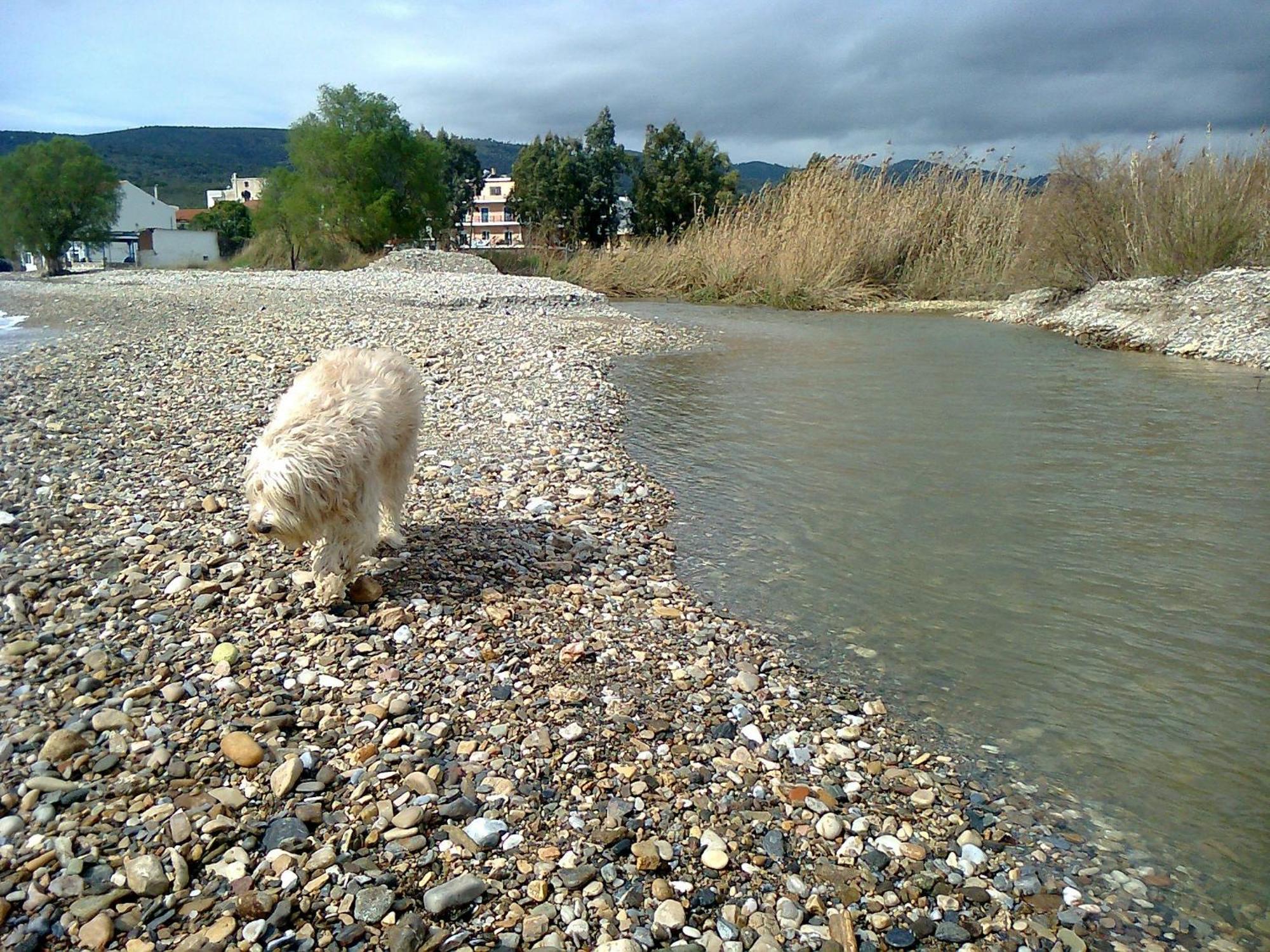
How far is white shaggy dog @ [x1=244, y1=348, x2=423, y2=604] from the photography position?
402 cm

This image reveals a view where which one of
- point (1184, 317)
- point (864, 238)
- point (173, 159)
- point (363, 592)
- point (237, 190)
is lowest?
point (363, 592)

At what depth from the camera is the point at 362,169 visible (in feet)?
116

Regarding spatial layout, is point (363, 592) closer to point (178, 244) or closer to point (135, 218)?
point (178, 244)

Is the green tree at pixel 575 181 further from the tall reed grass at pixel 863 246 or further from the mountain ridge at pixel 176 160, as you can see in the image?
the mountain ridge at pixel 176 160

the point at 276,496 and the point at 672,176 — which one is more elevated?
the point at 672,176

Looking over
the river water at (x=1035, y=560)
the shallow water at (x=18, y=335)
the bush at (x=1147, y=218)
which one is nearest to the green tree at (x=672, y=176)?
the bush at (x=1147, y=218)

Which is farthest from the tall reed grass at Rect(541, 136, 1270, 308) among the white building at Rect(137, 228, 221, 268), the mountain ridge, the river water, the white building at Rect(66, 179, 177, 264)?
the mountain ridge

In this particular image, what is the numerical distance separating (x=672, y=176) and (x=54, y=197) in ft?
92.0

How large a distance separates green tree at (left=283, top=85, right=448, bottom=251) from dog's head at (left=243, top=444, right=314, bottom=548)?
34.2 m

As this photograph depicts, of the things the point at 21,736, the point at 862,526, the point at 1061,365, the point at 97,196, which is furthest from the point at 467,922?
the point at 97,196

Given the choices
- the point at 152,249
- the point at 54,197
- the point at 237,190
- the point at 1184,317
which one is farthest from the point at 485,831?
the point at 237,190

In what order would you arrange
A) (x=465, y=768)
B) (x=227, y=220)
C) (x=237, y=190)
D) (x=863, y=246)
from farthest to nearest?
(x=237, y=190) → (x=227, y=220) → (x=863, y=246) → (x=465, y=768)

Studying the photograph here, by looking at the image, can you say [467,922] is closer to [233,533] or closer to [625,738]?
[625,738]

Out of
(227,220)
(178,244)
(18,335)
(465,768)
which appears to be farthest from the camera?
(227,220)
